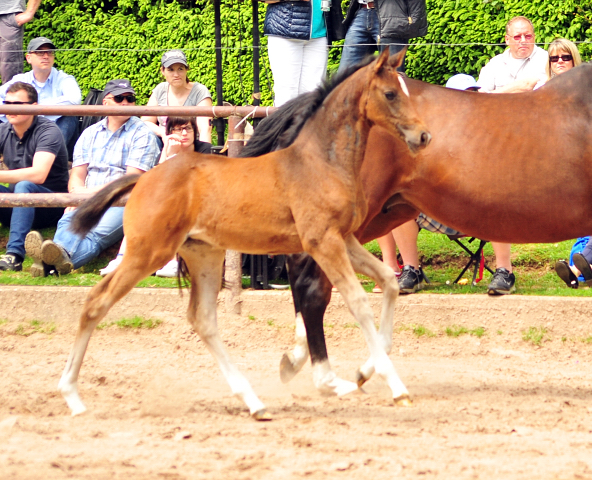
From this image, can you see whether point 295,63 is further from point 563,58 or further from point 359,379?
point 359,379

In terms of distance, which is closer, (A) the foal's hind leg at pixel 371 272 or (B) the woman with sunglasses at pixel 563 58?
(A) the foal's hind leg at pixel 371 272

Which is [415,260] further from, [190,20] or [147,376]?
[190,20]

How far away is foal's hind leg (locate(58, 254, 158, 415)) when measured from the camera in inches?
164

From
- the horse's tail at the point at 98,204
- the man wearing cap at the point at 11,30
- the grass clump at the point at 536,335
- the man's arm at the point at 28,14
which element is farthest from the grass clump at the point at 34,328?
the man's arm at the point at 28,14

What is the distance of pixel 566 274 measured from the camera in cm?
625

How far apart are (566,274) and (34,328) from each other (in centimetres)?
407

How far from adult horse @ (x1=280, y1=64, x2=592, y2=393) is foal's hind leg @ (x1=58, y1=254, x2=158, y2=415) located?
43.4 inches

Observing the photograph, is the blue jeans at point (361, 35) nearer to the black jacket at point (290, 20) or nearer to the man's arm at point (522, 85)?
the black jacket at point (290, 20)

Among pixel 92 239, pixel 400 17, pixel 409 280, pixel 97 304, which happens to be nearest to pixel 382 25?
pixel 400 17

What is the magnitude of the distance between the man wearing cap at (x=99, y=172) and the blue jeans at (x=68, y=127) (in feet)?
3.74

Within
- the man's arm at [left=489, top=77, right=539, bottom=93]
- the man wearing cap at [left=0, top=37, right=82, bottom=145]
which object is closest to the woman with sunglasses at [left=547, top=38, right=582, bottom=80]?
the man's arm at [left=489, top=77, right=539, bottom=93]

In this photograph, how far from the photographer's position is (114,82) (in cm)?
757

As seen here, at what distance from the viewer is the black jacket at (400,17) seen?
659cm

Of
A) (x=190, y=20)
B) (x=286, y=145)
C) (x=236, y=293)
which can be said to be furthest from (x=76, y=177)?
(x=190, y=20)
